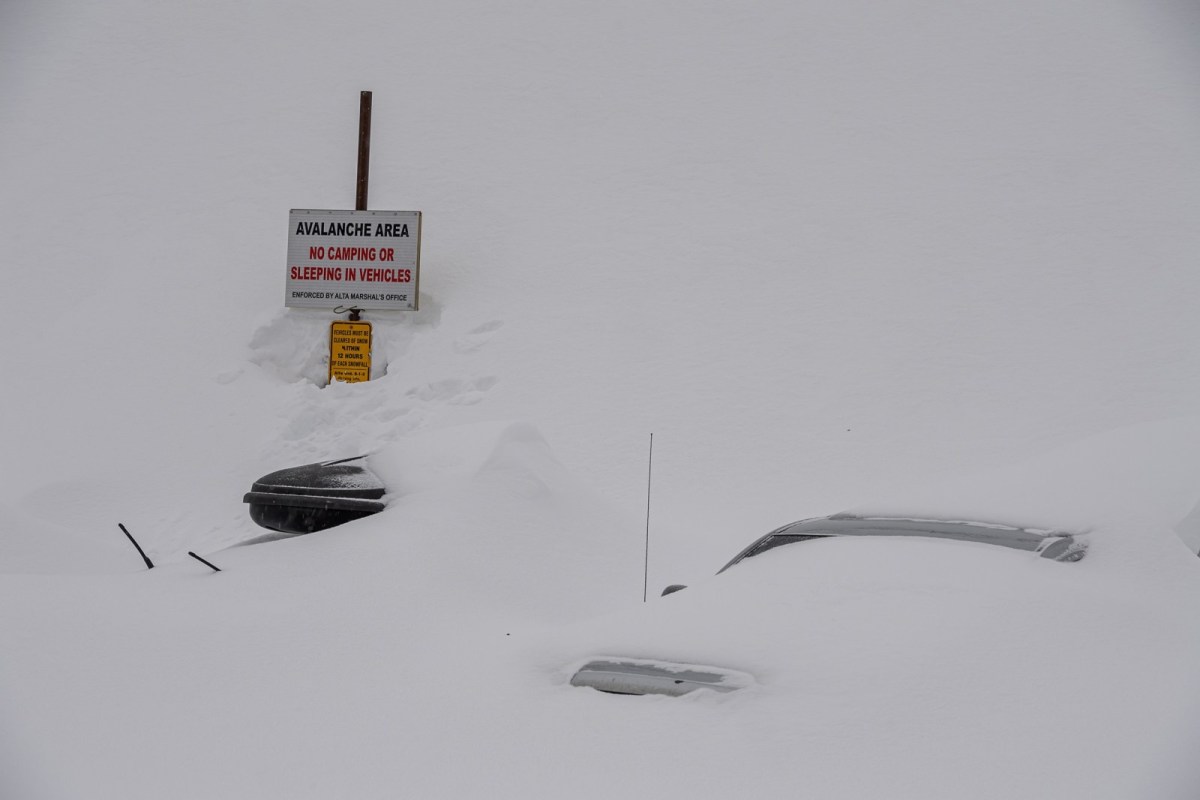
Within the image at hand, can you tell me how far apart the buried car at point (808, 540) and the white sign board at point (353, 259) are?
10019 mm

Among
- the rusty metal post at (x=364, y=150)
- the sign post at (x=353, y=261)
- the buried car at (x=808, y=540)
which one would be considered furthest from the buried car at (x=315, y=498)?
the rusty metal post at (x=364, y=150)

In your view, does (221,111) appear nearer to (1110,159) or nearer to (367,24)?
(367,24)

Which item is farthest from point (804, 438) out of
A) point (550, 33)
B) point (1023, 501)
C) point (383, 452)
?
point (550, 33)

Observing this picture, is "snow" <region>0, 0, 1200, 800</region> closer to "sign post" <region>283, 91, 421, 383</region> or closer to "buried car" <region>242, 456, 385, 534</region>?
"buried car" <region>242, 456, 385, 534</region>

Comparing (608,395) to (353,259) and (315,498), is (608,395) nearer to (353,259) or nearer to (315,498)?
(353,259)

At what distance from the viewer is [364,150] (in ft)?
47.2

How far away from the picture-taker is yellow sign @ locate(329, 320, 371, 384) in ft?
42.4

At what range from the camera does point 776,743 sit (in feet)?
9.02

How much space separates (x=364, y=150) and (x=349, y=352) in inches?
120

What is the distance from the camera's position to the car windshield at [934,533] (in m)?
3.43

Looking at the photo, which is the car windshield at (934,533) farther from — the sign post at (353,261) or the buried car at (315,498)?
the sign post at (353,261)

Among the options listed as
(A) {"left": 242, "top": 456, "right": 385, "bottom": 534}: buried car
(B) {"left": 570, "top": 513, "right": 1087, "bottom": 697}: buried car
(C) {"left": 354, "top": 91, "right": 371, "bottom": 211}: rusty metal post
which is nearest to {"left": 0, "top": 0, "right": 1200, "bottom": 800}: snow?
(B) {"left": 570, "top": 513, "right": 1087, "bottom": 697}: buried car

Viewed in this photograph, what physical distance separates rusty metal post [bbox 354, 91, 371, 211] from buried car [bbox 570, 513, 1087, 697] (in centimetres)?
1098

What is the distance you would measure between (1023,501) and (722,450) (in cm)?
722
